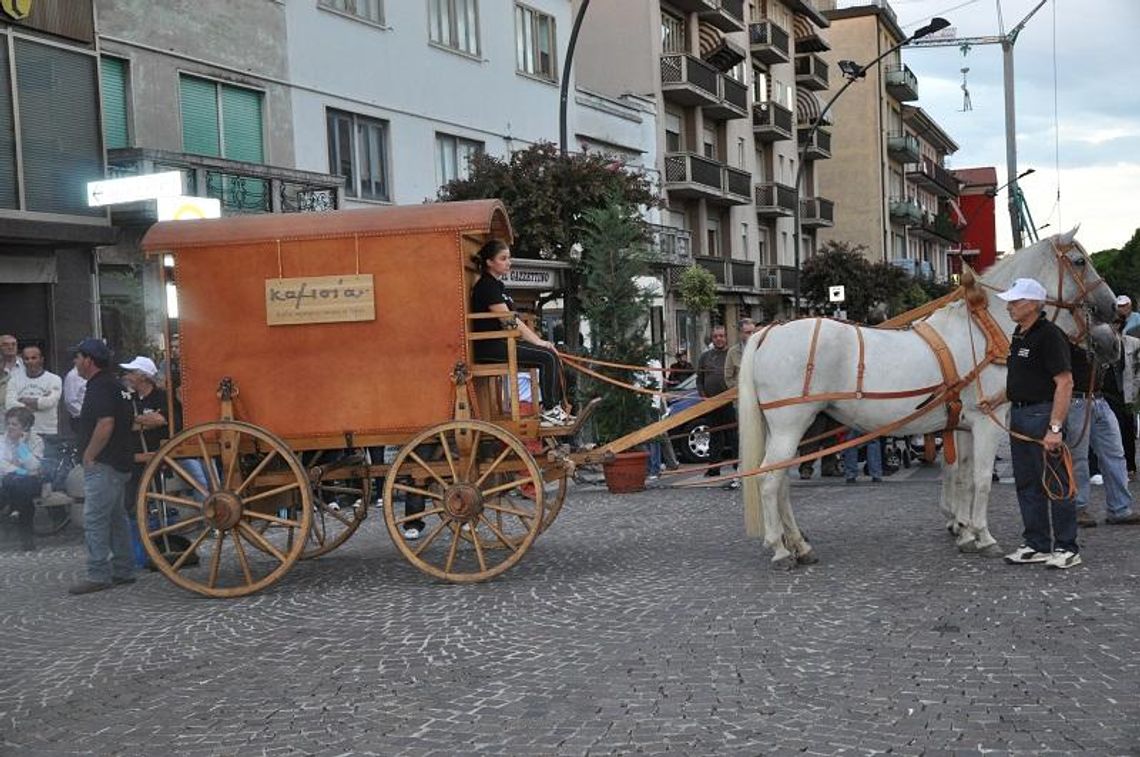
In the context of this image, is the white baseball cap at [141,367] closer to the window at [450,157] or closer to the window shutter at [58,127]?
the window shutter at [58,127]

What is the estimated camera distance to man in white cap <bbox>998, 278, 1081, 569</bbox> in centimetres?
825

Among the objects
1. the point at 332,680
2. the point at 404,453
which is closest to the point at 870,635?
the point at 332,680

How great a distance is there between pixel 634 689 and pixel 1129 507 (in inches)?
255

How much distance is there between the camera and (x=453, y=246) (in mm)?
8578

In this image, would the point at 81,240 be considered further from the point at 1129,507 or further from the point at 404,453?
the point at 1129,507

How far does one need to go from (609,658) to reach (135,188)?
494 inches

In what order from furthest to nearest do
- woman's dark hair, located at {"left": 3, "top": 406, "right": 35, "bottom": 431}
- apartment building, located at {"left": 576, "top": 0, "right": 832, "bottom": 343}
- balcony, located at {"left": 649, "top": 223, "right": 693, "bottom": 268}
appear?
apartment building, located at {"left": 576, "top": 0, "right": 832, "bottom": 343} < balcony, located at {"left": 649, "top": 223, "right": 693, "bottom": 268} < woman's dark hair, located at {"left": 3, "top": 406, "right": 35, "bottom": 431}

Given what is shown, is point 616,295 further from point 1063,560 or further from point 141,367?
point 1063,560

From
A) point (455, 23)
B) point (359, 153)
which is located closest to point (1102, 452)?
point (359, 153)

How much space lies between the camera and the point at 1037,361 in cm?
834

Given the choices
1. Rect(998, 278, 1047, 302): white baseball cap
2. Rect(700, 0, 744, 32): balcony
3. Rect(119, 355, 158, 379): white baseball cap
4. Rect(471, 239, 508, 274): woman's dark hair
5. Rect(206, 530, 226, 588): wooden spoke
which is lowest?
Rect(206, 530, 226, 588): wooden spoke

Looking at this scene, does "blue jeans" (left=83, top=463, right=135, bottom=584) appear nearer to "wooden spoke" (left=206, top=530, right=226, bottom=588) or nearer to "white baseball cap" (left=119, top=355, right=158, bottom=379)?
"wooden spoke" (left=206, top=530, right=226, bottom=588)

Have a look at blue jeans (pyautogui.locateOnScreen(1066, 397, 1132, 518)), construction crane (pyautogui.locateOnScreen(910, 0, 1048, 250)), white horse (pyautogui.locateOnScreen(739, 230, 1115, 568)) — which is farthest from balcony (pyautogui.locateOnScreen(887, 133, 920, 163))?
white horse (pyautogui.locateOnScreen(739, 230, 1115, 568))

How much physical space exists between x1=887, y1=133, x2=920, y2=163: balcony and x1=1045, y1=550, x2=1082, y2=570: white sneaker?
6895cm
